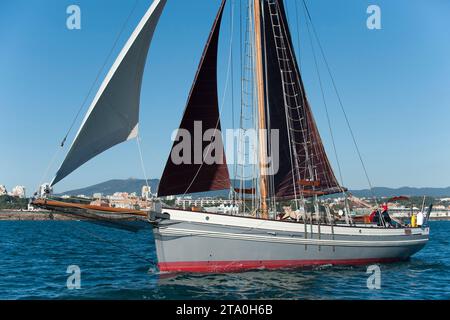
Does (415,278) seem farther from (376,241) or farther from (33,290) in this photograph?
(33,290)

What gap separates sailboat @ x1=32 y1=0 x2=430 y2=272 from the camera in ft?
63.1

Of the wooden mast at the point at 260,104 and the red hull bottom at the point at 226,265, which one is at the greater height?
the wooden mast at the point at 260,104

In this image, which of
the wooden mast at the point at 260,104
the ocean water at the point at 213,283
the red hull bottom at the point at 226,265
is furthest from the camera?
the wooden mast at the point at 260,104

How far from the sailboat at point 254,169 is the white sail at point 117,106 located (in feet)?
0.12

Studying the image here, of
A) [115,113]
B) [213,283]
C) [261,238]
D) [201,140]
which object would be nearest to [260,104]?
[201,140]

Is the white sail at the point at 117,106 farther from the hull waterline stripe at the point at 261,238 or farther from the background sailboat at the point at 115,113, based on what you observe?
the hull waterline stripe at the point at 261,238

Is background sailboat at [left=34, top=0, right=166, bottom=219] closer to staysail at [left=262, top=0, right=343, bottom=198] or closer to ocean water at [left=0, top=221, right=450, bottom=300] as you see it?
ocean water at [left=0, top=221, right=450, bottom=300]

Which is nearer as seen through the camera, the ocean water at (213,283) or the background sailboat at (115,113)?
the background sailboat at (115,113)

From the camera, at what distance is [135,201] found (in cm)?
2169

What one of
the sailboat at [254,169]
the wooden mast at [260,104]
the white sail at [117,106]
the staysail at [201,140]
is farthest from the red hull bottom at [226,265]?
the white sail at [117,106]

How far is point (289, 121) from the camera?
28359 millimetres

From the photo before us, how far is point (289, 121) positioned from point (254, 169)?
14.0 feet

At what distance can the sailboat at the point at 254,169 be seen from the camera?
757 inches

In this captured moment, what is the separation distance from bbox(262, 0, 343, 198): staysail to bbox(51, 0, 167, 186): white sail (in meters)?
8.06
